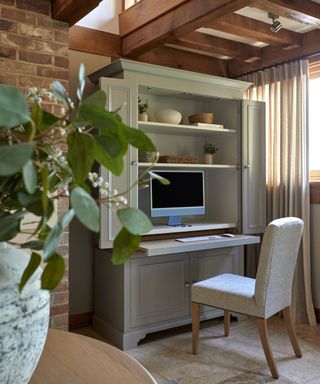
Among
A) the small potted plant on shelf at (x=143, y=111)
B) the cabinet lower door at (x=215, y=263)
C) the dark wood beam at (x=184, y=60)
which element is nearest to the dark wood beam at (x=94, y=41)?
the dark wood beam at (x=184, y=60)

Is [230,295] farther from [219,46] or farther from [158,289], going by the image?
[219,46]

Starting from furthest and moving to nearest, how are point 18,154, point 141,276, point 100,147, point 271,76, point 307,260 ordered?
point 271,76 → point 307,260 → point 141,276 → point 100,147 → point 18,154

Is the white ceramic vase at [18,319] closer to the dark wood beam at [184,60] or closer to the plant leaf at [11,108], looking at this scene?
the plant leaf at [11,108]

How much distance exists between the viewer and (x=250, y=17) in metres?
3.16

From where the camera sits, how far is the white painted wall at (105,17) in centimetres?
326

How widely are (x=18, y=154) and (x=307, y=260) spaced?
3.24m

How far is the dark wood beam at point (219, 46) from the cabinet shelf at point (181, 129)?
0.72 metres

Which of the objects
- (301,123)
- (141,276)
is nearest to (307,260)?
(301,123)

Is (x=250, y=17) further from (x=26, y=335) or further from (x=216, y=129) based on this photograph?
(x=26, y=335)

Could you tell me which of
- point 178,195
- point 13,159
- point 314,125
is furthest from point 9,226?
point 314,125

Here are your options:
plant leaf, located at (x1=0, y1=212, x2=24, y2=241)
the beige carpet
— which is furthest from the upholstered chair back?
plant leaf, located at (x1=0, y1=212, x2=24, y2=241)

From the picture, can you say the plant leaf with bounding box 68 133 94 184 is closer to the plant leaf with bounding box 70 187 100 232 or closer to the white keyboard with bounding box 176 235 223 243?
the plant leaf with bounding box 70 187 100 232

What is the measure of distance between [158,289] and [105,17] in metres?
2.27

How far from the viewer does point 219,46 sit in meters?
3.60
